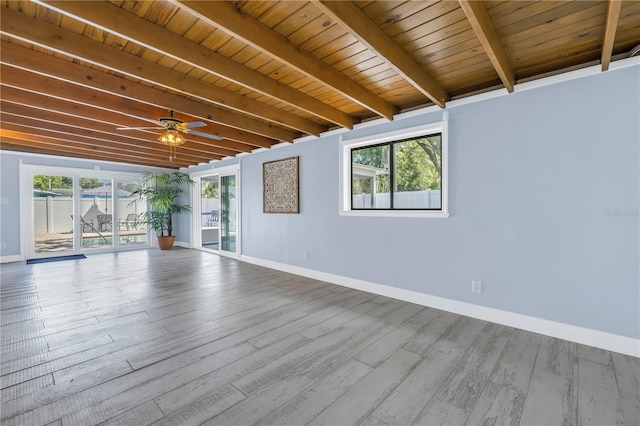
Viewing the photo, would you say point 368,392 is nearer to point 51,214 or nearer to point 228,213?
point 228,213

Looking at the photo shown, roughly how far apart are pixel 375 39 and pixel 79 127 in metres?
4.48

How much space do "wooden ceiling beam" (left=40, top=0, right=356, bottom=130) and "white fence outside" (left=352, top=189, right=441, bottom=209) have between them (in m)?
1.23

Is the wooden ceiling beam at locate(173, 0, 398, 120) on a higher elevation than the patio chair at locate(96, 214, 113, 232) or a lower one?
higher

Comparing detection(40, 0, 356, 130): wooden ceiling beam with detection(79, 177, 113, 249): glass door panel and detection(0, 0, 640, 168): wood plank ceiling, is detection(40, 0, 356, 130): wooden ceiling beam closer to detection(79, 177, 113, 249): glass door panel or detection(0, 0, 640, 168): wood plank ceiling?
detection(0, 0, 640, 168): wood plank ceiling

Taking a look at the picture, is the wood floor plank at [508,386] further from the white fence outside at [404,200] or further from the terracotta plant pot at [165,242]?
the terracotta plant pot at [165,242]

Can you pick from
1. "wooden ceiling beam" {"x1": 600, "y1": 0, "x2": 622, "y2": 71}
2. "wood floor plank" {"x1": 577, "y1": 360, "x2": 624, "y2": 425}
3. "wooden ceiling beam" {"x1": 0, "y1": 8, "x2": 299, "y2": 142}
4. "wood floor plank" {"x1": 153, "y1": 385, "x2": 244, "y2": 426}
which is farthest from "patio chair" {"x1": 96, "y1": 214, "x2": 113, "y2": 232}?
"wooden ceiling beam" {"x1": 600, "y1": 0, "x2": 622, "y2": 71}

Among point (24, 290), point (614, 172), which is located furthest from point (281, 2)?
point (24, 290)

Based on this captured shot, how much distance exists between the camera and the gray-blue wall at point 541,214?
2.41 metres

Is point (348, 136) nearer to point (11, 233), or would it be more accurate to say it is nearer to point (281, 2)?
point (281, 2)

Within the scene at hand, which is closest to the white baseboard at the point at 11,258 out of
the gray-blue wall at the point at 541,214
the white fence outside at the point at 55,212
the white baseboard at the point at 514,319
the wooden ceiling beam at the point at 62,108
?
the white fence outside at the point at 55,212

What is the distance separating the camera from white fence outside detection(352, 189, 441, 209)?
11.8 feet

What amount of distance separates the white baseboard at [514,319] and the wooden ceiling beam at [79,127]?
387 cm

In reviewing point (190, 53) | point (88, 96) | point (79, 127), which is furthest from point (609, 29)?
point (79, 127)

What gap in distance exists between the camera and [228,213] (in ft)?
22.9
